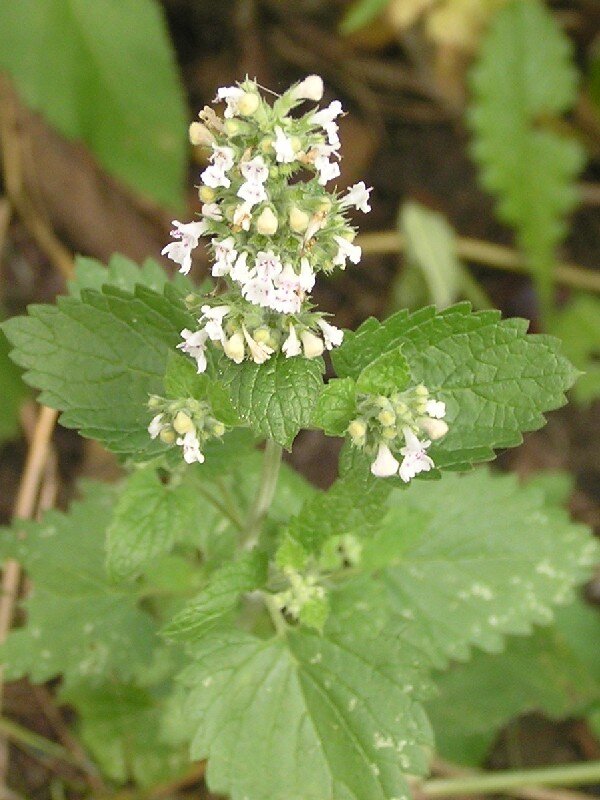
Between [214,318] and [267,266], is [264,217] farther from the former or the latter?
[214,318]

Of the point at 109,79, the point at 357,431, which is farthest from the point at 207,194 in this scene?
the point at 109,79

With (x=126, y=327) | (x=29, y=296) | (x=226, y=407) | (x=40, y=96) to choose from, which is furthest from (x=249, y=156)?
(x=29, y=296)

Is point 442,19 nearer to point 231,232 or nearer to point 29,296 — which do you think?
point 29,296

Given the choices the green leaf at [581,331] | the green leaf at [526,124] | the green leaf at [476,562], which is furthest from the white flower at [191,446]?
the green leaf at [526,124]

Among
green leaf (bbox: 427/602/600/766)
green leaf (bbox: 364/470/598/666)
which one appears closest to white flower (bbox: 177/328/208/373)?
green leaf (bbox: 364/470/598/666)

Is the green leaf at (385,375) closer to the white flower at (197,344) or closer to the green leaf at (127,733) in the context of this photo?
the white flower at (197,344)
